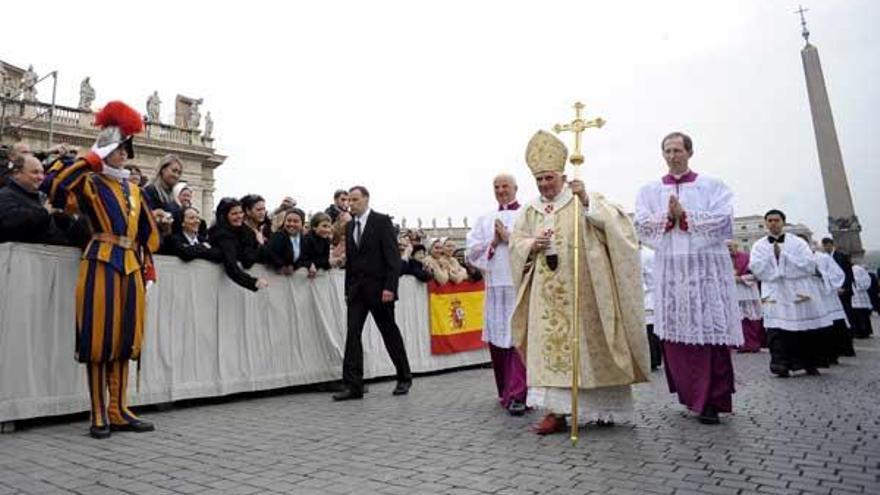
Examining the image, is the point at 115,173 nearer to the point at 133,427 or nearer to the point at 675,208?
the point at 133,427

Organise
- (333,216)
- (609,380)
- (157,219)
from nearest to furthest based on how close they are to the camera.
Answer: (609,380) < (157,219) < (333,216)

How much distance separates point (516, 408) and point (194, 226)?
3.94 m

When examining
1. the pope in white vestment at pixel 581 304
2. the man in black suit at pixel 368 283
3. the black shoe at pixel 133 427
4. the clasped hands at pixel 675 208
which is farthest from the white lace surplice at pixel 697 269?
the black shoe at pixel 133 427

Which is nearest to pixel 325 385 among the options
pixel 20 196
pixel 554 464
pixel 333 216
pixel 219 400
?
pixel 219 400

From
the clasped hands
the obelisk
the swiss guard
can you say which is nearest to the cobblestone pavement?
the swiss guard

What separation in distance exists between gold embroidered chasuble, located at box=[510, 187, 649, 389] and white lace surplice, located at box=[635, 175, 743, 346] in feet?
2.15

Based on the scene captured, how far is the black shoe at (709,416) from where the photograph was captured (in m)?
4.55

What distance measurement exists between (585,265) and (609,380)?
89cm

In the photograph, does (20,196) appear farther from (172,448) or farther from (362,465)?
(362,465)

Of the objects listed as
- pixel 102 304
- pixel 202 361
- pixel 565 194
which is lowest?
pixel 202 361

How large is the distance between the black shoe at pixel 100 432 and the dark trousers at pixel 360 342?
2422 mm

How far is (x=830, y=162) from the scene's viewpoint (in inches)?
851

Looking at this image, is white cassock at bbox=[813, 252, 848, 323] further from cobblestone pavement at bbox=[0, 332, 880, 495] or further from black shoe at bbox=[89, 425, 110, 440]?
black shoe at bbox=[89, 425, 110, 440]

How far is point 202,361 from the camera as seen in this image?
6102 millimetres
